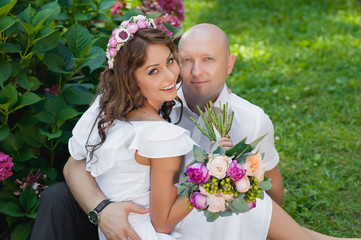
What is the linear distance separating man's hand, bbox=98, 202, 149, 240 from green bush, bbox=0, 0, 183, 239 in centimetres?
68

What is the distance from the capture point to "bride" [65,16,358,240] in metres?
2.33

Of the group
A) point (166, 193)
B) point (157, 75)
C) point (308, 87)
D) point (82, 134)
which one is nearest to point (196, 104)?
point (157, 75)

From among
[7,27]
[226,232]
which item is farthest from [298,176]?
[7,27]

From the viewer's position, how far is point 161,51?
250 cm

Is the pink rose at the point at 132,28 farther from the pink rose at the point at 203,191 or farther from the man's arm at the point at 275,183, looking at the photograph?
the man's arm at the point at 275,183

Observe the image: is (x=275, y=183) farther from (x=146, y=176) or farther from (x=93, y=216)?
(x=93, y=216)

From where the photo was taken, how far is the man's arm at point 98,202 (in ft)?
7.86

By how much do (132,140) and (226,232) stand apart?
699mm

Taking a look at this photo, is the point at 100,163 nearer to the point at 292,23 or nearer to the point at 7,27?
the point at 7,27

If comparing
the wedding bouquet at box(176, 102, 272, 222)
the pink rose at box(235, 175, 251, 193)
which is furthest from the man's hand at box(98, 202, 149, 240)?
the pink rose at box(235, 175, 251, 193)

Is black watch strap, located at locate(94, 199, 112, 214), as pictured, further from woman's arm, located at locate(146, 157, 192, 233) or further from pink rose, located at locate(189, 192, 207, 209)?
pink rose, located at locate(189, 192, 207, 209)

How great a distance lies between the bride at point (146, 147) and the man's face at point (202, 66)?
0.44m

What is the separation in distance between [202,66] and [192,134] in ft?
1.43

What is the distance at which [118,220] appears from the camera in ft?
7.88
